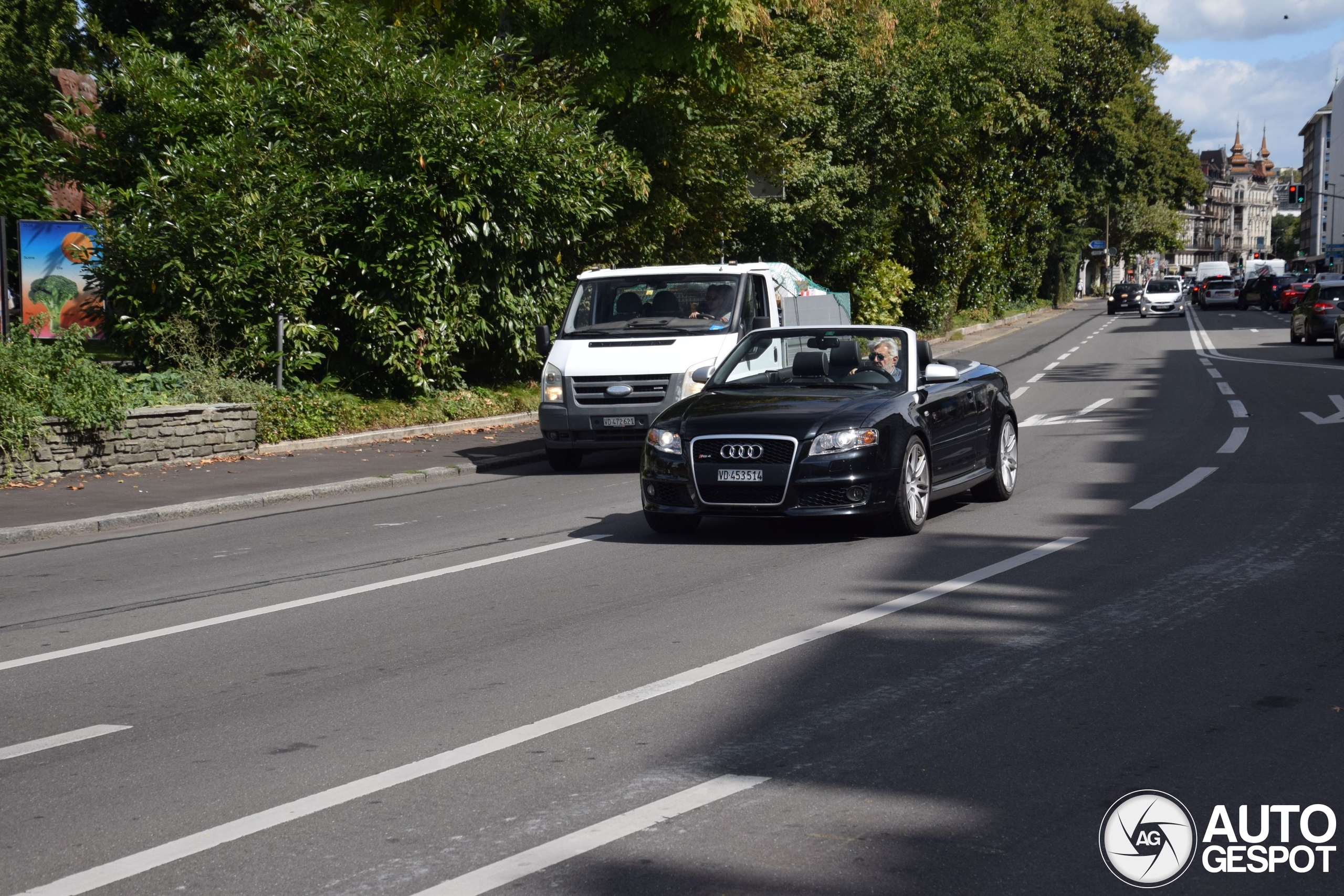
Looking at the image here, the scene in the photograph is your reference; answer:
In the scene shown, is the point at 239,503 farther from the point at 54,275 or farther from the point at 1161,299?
the point at 1161,299

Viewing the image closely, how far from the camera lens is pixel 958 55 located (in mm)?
40938

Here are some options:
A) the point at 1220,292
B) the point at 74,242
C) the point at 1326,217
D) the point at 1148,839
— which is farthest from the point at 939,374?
the point at 1326,217

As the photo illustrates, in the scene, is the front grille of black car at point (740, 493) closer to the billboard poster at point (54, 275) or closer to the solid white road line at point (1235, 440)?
the solid white road line at point (1235, 440)

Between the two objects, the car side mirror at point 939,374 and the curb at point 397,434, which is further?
the curb at point 397,434

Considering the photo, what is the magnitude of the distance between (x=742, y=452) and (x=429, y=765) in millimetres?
5175

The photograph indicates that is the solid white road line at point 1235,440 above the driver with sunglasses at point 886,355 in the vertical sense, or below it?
below

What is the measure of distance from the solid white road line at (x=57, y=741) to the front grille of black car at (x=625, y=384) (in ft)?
33.7

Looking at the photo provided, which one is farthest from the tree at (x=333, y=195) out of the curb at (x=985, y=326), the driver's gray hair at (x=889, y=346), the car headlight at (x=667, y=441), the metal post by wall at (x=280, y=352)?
the curb at (x=985, y=326)

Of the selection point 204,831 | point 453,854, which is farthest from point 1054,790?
point 204,831

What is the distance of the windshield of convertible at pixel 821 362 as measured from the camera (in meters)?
11.0

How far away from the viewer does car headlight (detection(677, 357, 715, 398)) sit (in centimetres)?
1579

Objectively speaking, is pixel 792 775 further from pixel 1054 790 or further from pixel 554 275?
pixel 554 275

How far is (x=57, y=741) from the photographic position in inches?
223

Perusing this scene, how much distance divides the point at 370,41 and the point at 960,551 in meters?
14.2
